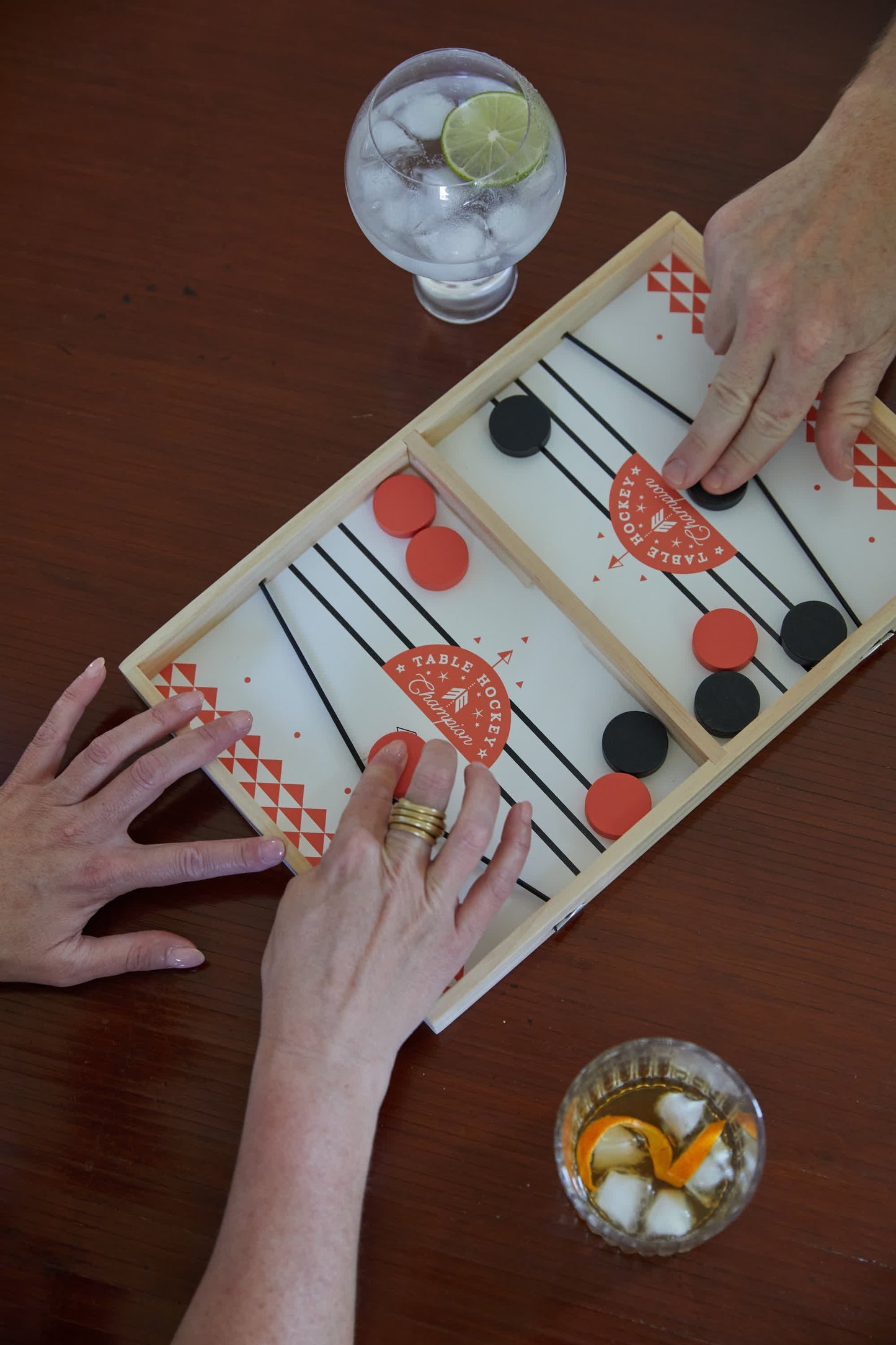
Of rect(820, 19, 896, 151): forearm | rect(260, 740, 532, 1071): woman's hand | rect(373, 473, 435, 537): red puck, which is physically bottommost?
rect(260, 740, 532, 1071): woman's hand

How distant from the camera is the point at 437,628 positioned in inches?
53.3

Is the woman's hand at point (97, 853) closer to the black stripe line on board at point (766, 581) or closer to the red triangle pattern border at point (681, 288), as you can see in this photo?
the black stripe line on board at point (766, 581)

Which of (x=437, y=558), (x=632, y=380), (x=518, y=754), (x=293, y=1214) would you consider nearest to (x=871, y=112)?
(x=632, y=380)

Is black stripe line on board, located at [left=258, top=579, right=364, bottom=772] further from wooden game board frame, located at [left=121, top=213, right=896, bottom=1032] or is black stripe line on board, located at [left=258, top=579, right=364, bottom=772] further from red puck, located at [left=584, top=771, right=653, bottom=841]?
red puck, located at [left=584, top=771, right=653, bottom=841]

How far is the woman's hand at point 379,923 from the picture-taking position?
3.61 feet

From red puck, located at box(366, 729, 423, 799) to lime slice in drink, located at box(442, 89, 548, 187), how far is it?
0.61 m

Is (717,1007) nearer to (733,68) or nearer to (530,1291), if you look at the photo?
(530,1291)

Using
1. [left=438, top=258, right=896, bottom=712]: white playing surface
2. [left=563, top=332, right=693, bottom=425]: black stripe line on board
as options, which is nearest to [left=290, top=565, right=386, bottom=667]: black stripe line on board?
[left=438, top=258, right=896, bottom=712]: white playing surface

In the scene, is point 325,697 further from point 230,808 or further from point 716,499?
point 716,499

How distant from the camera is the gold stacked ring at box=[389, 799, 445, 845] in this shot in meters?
1.16

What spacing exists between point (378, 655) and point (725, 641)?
0.40 m

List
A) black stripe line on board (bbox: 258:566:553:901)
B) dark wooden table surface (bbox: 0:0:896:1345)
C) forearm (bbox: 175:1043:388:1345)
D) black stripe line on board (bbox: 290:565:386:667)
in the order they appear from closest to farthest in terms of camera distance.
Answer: forearm (bbox: 175:1043:388:1345), dark wooden table surface (bbox: 0:0:896:1345), black stripe line on board (bbox: 258:566:553:901), black stripe line on board (bbox: 290:565:386:667)

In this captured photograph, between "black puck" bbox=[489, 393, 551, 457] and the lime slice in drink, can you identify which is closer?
the lime slice in drink

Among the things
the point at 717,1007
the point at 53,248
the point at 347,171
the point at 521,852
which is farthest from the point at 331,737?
the point at 53,248
